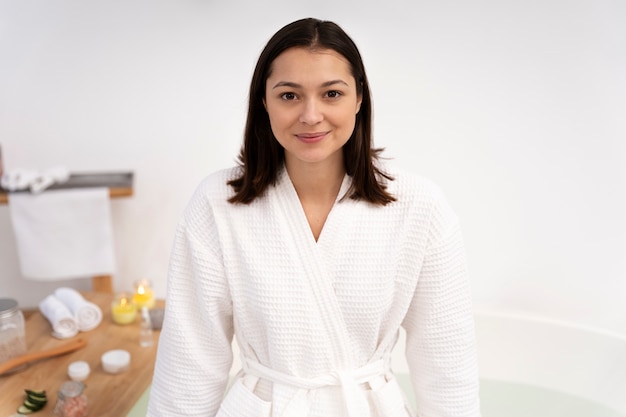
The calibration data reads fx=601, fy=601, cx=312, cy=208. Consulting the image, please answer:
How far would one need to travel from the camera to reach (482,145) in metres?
2.31

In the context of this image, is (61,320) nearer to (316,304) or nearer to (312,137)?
(316,304)

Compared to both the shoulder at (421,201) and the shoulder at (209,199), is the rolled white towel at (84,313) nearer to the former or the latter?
the shoulder at (209,199)

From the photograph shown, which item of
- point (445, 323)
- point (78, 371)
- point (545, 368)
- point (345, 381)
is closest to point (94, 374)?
point (78, 371)

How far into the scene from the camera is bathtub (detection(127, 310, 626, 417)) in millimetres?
1949

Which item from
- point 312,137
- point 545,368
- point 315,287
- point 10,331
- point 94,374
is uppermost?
point 312,137

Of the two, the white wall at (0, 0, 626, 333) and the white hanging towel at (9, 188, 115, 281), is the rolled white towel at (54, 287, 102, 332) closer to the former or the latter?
the white hanging towel at (9, 188, 115, 281)

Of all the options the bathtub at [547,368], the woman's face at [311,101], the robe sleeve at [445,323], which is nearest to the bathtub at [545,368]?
the bathtub at [547,368]

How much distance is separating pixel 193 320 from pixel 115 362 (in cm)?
62

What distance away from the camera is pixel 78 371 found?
1669 mm

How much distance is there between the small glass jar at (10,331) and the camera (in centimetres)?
169

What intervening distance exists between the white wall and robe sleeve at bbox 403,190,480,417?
1207 mm

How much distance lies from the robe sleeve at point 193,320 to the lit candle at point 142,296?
932 millimetres

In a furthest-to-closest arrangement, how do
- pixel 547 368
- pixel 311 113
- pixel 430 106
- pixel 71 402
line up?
pixel 430 106 < pixel 547 368 < pixel 71 402 < pixel 311 113

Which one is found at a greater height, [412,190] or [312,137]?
[312,137]
